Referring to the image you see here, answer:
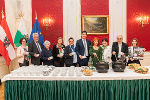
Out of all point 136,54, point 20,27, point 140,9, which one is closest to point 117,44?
point 136,54

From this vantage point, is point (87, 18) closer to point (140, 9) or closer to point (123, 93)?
point (140, 9)

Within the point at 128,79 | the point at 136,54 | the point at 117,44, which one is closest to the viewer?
the point at 128,79

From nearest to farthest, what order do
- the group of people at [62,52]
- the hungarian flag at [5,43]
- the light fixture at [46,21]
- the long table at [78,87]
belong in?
the long table at [78,87] → the group of people at [62,52] → the hungarian flag at [5,43] → the light fixture at [46,21]

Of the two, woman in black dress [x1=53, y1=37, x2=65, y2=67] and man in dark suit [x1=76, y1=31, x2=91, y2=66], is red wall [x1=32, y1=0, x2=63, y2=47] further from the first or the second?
man in dark suit [x1=76, y1=31, x2=91, y2=66]

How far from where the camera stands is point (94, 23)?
19.4 feet

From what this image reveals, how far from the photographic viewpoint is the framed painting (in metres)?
5.91

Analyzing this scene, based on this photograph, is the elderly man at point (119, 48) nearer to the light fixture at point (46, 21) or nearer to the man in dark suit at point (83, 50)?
the man in dark suit at point (83, 50)

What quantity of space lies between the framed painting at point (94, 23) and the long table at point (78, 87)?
3.48 metres

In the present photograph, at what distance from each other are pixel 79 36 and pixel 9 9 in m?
2.67

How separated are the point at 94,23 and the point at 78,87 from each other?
374 centimetres

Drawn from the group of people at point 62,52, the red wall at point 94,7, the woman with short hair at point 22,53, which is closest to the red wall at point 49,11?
the red wall at point 94,7

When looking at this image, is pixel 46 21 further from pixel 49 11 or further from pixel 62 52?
pixel 62 52

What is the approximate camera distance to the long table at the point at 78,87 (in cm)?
258

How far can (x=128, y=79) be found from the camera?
8.48 ft
